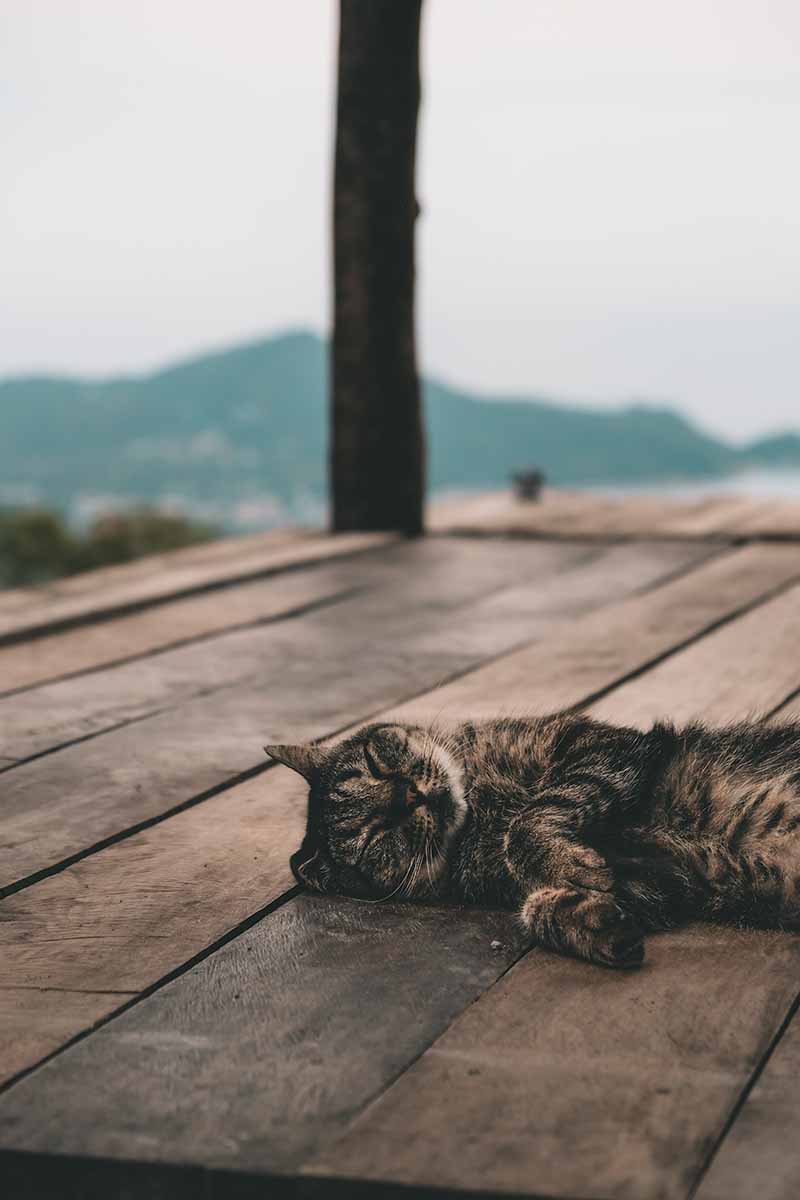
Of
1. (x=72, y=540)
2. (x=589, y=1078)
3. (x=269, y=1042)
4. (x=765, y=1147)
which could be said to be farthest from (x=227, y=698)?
(x=72, y=540)

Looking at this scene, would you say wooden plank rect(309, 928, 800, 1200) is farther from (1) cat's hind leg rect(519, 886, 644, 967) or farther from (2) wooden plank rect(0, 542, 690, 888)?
(2) wooden plank rect(0, 542, 690, 888)

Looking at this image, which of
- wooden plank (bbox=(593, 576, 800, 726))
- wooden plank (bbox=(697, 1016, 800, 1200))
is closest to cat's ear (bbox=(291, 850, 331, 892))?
wooden plank (bbox=(697, 1016, 800, 1200))

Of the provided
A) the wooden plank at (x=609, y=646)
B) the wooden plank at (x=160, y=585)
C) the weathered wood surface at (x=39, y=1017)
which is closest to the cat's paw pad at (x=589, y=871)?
the weathered wood surface at (x=39, y=1017)

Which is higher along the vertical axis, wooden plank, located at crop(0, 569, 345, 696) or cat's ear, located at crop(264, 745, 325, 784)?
cat's ear, located at crop(264, 745, 325, 784)

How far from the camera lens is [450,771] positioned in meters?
2.12

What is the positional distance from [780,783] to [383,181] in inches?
156

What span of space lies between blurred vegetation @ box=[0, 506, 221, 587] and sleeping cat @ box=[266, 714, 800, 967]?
1390 inches

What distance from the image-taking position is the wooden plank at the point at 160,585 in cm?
410

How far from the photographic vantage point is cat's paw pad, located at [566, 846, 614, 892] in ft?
6.11

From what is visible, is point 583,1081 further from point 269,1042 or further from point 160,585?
point 160,585

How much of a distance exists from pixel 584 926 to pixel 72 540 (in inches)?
1584

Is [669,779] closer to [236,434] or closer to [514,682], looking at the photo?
[514,682]

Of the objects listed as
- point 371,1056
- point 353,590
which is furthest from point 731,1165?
point 353,590

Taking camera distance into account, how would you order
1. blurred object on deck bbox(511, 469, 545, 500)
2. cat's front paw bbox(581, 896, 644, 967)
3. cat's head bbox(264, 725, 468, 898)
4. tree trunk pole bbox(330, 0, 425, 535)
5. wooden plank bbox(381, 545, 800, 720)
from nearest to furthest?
cat's front paw bbox(581, 896, 644, 967), cat's head bbox(264, 725, 468, 898), wooden plank bbox(381, 545, 800, 720), tree trunk pole bbox(330, 0, 425, 535), blurred object on deck bbox(511, 469, 545, 500)
